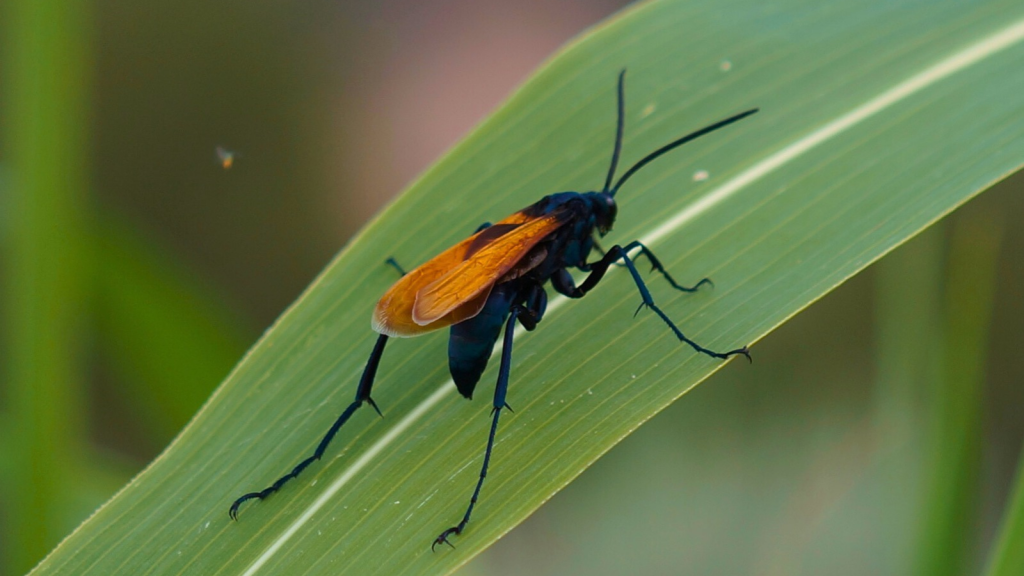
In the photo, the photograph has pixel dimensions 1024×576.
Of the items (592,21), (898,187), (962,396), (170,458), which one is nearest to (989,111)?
(898,187)

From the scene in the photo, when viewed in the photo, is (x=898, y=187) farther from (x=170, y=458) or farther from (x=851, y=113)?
(x=170, y=458)

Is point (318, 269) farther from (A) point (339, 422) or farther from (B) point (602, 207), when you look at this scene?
(A) point (339, 422)

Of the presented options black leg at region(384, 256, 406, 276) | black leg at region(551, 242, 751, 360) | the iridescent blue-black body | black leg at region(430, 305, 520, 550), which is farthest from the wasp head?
black leg at region(384, 256, 406, 276)

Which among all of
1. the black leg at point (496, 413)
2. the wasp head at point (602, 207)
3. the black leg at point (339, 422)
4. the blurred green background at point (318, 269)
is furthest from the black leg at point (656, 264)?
the black leg at point (339, 422)

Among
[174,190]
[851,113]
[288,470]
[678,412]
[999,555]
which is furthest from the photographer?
[174,190]

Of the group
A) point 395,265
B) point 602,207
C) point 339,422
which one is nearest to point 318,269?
point 395,265

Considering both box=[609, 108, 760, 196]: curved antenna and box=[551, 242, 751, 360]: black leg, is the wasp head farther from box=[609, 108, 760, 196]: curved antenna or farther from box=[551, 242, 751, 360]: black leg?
box=[551, 242, 751, 360]: black leg

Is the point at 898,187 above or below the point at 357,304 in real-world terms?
below

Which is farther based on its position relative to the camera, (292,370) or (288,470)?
(292,370)
